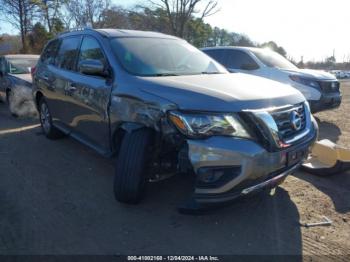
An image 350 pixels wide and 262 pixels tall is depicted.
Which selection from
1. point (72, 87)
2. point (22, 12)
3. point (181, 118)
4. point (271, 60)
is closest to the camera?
point (181, 118)

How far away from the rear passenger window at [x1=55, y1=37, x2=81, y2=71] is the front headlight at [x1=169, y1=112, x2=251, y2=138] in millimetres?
2636

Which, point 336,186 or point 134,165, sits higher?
point 134,165

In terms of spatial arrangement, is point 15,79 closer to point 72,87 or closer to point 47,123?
point 47,123

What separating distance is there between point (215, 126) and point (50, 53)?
422cm

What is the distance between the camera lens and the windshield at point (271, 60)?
8.53 metres

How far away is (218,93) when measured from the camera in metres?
3.13

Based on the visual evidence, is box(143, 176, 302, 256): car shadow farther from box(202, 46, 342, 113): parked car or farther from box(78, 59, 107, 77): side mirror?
box(202, 46, 342, 113): parked car

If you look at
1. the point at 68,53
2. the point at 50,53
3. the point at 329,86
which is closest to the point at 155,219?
the point at 68,53

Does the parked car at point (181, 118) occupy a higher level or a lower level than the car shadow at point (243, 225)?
higher

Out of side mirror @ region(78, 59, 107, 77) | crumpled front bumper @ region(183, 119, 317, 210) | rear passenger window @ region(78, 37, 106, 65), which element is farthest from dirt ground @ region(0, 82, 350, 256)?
rear passenger window @ region(78, 37, 106, 65)

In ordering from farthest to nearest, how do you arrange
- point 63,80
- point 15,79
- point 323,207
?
point 15,79 < point 63,80 < point 323,207

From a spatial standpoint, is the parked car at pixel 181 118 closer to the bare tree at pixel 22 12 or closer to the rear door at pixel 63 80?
the rear door at pixel 63 80

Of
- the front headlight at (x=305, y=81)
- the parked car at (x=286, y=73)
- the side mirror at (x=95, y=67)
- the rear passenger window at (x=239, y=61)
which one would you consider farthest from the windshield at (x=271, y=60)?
the side mirror at (x=95, y=67)

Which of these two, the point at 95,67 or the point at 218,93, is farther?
the point at 95,67
